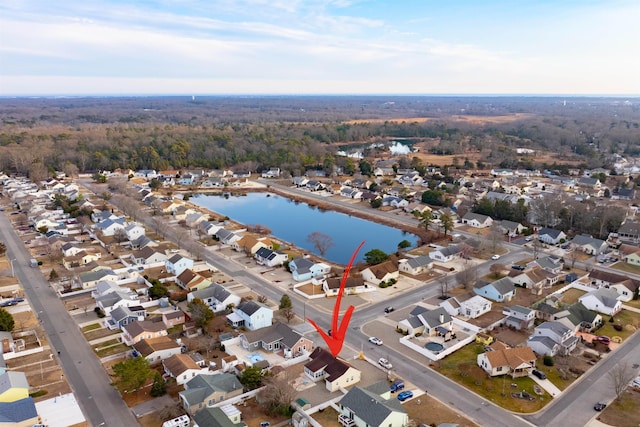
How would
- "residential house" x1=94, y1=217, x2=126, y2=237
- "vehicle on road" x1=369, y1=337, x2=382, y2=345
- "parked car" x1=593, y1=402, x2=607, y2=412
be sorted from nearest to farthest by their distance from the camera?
"parked car" x1=593, y1=402, x2=607, y2=412
"vehicle on road" x1=369, y1=337, x2=382, y2=345
"residential house" x1=94, y1=217, x2=126, y2=237

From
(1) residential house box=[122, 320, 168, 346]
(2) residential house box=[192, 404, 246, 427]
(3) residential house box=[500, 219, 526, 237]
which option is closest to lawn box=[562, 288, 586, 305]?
(3) residential house box=[500, 219, 526, 237]


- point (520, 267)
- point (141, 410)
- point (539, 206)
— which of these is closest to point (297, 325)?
point (141, 410)

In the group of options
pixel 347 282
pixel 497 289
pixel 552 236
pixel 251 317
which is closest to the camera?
pixel 251 317

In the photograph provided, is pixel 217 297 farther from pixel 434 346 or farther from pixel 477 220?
pixel 477 220


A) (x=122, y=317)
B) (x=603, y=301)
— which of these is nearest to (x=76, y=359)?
(x=122, y=317)

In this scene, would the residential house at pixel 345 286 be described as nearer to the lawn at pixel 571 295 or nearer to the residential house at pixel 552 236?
the lawn at pixel 571 295

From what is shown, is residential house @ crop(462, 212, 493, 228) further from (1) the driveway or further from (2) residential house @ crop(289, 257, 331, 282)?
(1) the driveway
